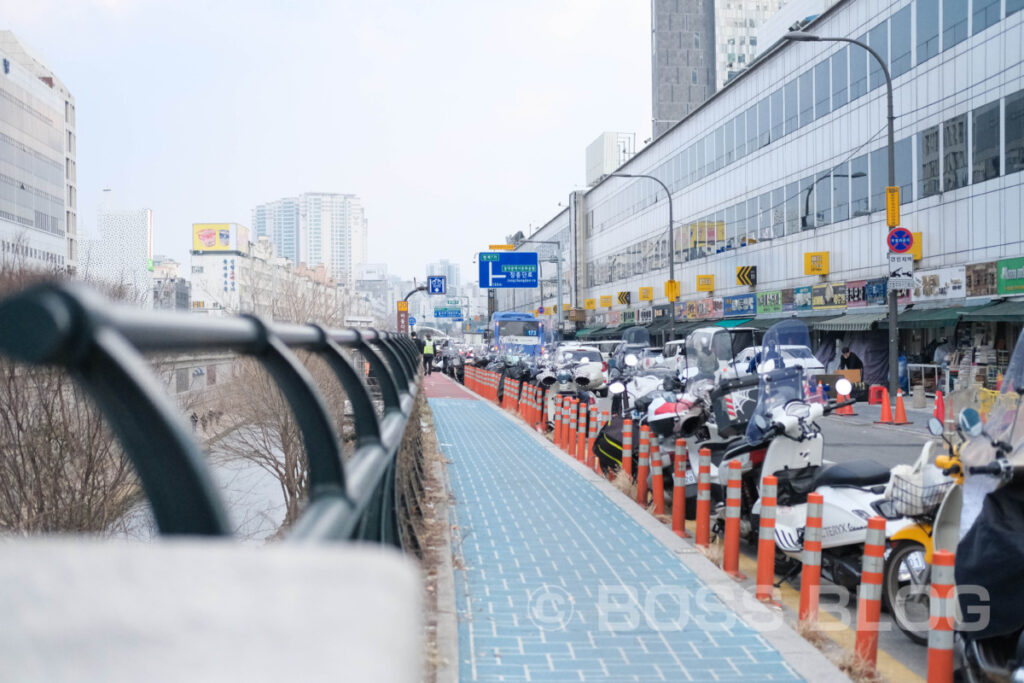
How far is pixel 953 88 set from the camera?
28.4 m

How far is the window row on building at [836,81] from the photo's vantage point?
28266mm

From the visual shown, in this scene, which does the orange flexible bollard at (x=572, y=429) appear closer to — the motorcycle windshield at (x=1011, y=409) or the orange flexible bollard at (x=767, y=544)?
the orange flexible bollard at (x=767, y=544)

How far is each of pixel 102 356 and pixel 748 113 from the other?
45446 mm

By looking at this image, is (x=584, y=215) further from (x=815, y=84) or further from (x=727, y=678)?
(x=727, y=678)

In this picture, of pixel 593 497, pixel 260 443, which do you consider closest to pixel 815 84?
pixel 260 443

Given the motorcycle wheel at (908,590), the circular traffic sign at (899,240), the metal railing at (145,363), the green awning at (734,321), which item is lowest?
the motorcycle wheel at (908,590)

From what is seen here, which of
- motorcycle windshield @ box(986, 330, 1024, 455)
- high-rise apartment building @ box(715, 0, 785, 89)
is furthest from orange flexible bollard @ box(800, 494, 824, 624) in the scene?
high-rise apartment building @ box(715, 0, 785, 89)

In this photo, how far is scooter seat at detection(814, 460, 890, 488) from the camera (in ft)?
23.3

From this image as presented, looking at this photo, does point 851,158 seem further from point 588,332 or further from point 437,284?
point 588,332

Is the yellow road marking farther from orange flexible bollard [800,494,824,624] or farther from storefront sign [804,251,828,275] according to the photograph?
storefront sign [804,251,828,275]

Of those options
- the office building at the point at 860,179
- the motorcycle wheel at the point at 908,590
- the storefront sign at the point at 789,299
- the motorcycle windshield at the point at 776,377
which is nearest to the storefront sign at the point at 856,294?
the office building at the point at 860,179

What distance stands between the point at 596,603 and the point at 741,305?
3813cm

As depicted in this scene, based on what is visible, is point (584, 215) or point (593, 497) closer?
point (593, 497)

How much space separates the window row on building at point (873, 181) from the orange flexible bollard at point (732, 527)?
21501 mm
